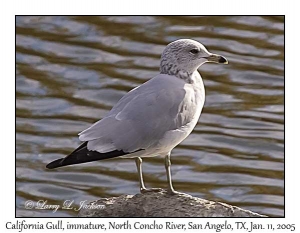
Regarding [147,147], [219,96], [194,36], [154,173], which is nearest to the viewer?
[147,147]

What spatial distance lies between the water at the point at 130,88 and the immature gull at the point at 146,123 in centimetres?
333

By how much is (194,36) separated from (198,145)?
7.76 feet

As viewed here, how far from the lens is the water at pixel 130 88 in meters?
12.2

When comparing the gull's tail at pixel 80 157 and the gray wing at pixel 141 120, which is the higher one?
the gray wing at pixel 141 120

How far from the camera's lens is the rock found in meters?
8.16

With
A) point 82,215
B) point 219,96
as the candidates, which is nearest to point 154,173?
point 219,96

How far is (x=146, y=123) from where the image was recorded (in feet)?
26.6

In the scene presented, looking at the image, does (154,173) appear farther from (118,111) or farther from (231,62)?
(118,111)

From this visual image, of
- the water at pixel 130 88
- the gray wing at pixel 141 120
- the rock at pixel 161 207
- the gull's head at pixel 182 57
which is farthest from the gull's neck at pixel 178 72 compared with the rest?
the water at pixel 130 88

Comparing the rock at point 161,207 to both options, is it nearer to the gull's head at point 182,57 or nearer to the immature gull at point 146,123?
the immature gull at point 146,123

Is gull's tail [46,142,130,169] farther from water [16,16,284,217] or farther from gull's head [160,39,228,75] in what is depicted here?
water [16,16,284,217]

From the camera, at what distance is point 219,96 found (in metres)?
13.5

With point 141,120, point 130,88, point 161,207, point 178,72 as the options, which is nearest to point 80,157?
point 141,120

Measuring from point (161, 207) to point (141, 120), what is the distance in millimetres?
714
